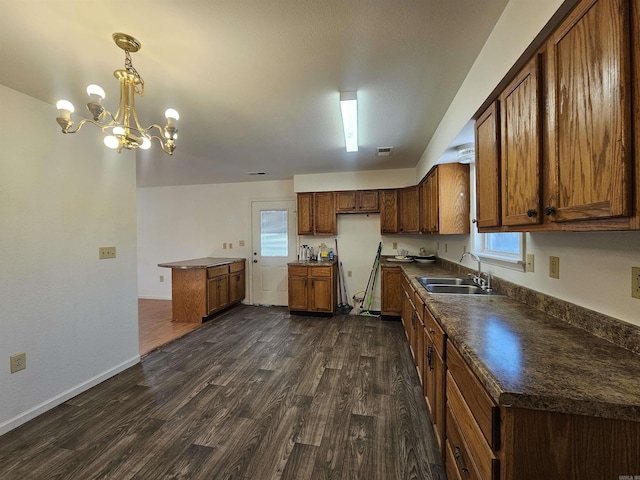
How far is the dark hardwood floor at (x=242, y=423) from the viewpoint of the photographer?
4.96 feet

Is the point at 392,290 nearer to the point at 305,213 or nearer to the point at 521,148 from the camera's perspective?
the point at 305,213

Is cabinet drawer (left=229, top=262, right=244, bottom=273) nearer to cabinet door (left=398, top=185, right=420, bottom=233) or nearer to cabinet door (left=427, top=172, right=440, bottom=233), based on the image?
cabinet door (left=398, top=185, right=420, bottom=233)

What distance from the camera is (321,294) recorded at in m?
4.23

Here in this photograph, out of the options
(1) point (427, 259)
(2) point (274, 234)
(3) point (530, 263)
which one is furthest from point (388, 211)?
(3) point (530, 263)

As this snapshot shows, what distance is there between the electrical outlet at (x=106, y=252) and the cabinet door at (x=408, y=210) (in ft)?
12.3

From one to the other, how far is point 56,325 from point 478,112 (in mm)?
3504

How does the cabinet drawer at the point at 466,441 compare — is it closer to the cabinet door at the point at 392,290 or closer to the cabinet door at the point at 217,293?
the cabinet door at the point at 392,290

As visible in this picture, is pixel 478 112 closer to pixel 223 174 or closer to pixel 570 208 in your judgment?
pixel 570 208

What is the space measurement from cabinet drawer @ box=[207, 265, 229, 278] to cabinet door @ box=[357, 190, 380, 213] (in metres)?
2.52

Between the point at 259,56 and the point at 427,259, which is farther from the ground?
the point at 259,56

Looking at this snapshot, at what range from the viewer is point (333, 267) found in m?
4.29

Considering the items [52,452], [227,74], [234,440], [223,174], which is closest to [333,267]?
[223,174]

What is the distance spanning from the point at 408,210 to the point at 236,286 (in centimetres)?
334

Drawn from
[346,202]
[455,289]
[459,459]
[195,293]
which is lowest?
[459,459]
